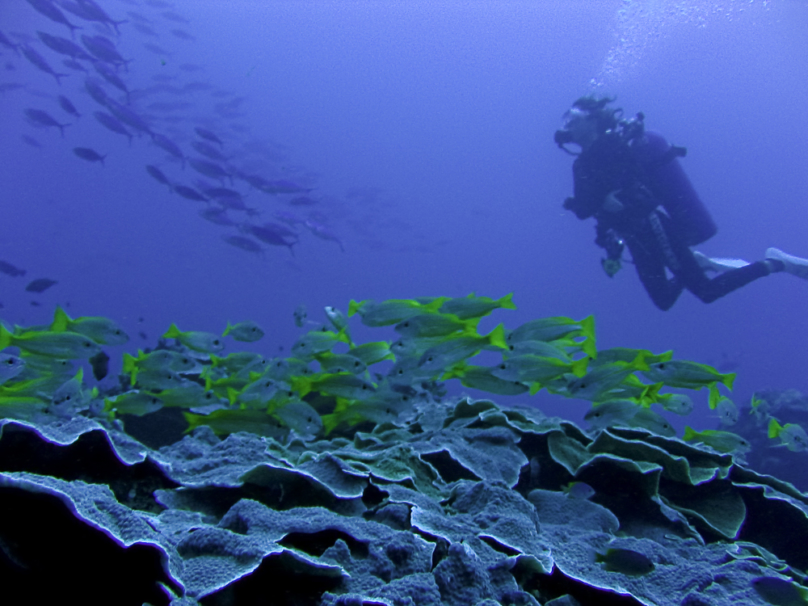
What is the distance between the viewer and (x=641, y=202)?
9820 mm

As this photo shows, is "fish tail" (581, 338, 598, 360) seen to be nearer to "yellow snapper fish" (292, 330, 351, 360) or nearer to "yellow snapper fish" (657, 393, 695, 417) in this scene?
"yellow snapper fish" (657, 393, 695, 417)

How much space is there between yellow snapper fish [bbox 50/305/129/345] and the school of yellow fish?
11mm

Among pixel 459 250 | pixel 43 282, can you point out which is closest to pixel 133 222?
pixel 459 250

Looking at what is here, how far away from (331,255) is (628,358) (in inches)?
4186

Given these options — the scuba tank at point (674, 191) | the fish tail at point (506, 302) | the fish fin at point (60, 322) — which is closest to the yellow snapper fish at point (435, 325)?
the fish tail at point (506, 302)

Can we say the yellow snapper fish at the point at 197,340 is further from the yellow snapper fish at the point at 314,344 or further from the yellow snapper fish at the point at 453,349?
the yellow snapper fish at the point at 453,349

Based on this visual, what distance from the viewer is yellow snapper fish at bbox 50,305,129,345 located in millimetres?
4266

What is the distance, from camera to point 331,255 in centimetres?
10794

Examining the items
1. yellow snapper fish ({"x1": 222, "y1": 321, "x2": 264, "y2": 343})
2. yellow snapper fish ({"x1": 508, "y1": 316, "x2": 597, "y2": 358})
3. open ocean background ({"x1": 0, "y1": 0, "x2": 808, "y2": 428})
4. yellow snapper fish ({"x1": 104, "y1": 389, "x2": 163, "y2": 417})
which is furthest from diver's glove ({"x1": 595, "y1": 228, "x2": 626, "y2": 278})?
open ocean background ({"x1": 0, "y1": 0, "x2": 808, "y2": 428})

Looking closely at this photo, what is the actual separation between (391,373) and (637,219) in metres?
8.28

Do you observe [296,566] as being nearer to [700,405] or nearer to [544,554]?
[544,554]

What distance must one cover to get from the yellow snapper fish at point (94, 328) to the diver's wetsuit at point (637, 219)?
29.8 ft

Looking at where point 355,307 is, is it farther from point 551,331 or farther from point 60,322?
point 60,322

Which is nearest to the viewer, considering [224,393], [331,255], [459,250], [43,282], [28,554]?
[28,554]
